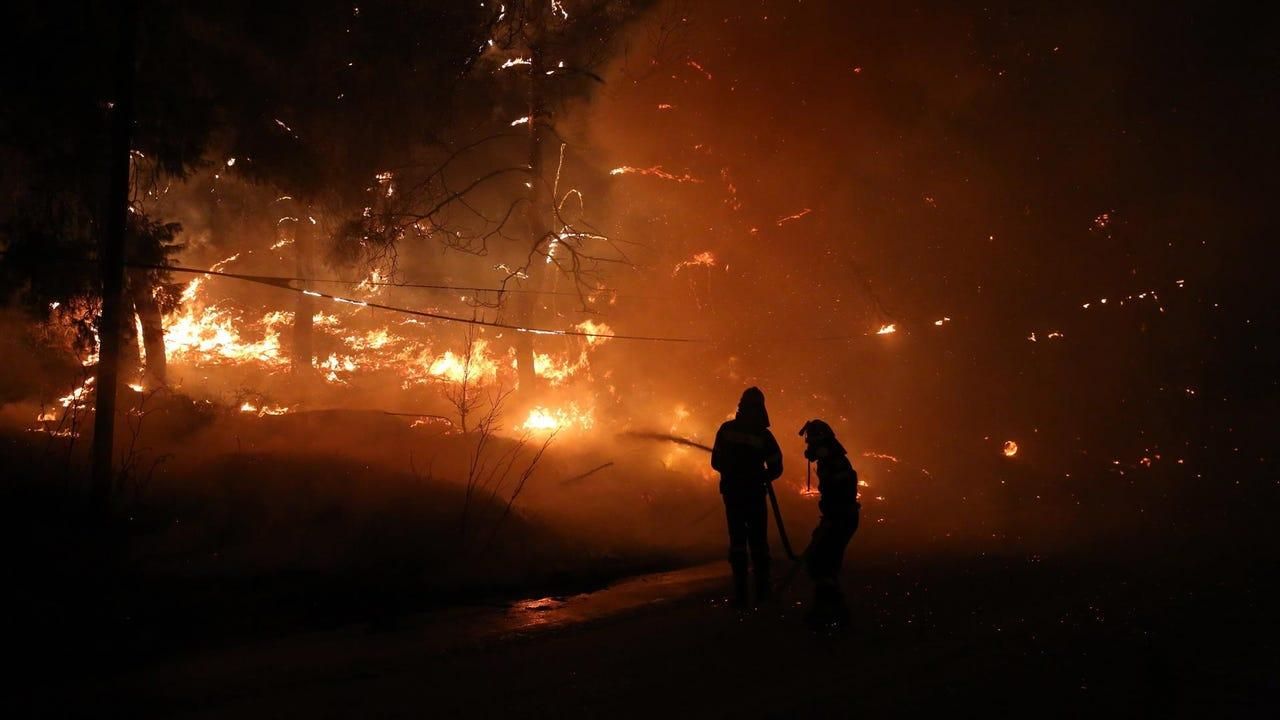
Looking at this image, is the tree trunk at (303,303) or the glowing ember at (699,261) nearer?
the glowing ember at (699,261)

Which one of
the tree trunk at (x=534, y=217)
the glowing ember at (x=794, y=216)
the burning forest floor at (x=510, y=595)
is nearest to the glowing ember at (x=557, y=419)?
the tree trunk at (x=534, y=217)

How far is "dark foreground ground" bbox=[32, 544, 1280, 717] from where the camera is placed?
4.48 metres

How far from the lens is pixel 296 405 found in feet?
60.0

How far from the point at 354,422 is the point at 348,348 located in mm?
12025

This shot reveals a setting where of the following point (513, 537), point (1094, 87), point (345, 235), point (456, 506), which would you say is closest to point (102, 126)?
point (345, 235)

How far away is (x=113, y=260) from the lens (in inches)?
278

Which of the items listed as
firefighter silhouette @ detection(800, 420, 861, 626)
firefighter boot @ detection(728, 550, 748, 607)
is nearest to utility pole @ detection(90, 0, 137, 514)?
firefighter boot @ detection(728, 550, 748, 607)

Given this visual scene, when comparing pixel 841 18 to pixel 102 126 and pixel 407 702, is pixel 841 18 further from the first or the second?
pixel 407 702

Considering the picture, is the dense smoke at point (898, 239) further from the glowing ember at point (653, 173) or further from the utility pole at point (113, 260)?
the utility pole at point (113, 260)

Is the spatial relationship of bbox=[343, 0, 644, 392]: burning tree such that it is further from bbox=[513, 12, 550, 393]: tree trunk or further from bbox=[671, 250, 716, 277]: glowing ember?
bbox=[671, 250, 716, 277]: glowing ember

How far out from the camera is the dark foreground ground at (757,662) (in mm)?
4484

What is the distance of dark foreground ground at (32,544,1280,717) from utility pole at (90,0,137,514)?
8.21ft

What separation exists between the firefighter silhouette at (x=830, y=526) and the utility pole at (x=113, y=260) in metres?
Answer: 6.13

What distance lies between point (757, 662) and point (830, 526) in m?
1.55
